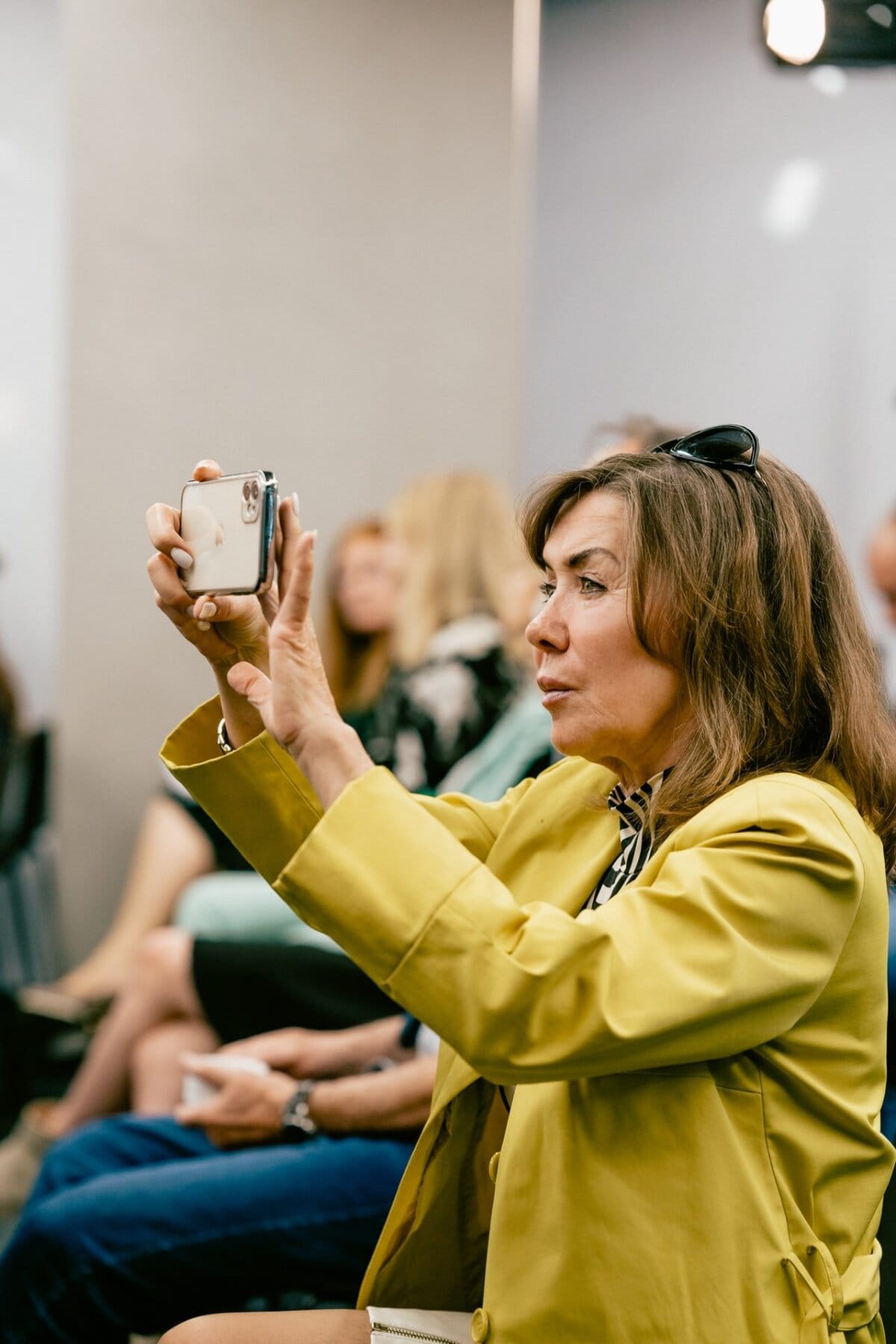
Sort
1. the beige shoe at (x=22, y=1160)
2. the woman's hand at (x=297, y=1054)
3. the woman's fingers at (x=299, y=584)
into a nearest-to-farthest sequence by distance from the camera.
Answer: the woman's fingers at (x=299, y=584) < the woman's hand at (x=297, y=1054) < the beige shoe at (x=22, y=1160)

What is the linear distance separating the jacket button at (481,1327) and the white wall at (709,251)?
278cm

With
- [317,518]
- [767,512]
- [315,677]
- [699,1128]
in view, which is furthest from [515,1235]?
[317,518]

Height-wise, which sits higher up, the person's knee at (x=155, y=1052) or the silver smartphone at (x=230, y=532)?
the silver smartphone at (x=230, y=532)

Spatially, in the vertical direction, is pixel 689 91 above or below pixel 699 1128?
above

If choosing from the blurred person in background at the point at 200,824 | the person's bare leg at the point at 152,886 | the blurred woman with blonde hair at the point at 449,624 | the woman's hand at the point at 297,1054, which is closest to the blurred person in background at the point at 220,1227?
the woman's hand at the point at 297,1054

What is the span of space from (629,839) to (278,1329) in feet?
1.73

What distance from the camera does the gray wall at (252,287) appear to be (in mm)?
3766

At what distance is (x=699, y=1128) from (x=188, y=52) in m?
3.65

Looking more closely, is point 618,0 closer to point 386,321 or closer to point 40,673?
point 386,321

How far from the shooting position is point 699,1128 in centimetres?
96

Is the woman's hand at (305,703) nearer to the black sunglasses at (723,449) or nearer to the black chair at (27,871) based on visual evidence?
the black sunglasses at (723,449)

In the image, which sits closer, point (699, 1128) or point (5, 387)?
point (699, 1128)

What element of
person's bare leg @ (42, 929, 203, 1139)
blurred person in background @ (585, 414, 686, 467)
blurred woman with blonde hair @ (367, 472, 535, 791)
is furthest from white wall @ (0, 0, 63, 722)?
blurred person in background @ (585, 414, 686, 467)

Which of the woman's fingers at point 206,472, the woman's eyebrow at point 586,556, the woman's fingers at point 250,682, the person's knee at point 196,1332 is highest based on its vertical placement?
the woman's fingers at point 206,472
